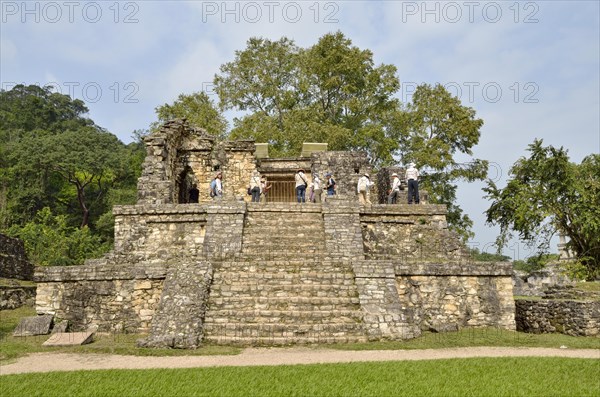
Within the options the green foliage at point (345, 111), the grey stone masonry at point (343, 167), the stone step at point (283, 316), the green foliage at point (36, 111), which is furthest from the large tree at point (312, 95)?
the green foliage at point (36, 111)

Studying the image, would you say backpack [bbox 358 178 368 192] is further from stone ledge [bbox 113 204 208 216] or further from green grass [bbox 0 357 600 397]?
green grass [bbox 0 357 600 397]

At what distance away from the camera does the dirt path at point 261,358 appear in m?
6.96

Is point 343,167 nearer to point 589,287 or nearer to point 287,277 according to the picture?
point 589,287

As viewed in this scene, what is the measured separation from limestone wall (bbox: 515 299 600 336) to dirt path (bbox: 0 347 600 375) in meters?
1.68

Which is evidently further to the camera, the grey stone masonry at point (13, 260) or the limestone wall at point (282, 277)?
the grey stone masonry at point (13, 260)

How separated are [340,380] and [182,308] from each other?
147 inches

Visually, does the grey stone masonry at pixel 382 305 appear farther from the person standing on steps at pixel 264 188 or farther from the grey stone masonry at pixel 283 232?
the person standing on steps at pixel 264 188


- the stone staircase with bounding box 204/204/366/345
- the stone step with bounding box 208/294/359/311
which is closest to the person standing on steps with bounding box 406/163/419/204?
the stone staircase with bounding box 204/204/366/345

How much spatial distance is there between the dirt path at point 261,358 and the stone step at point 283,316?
82 cm

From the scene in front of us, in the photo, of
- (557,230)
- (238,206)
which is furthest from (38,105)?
(557,230)

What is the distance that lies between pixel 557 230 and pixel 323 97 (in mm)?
16250

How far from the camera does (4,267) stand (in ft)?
49.7

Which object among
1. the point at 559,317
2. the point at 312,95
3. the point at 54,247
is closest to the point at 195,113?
the point at 312,95

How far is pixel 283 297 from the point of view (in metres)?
9.24
